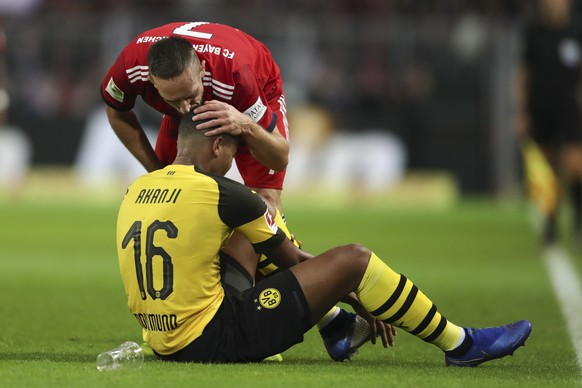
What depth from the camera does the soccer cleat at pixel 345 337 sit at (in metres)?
5.52

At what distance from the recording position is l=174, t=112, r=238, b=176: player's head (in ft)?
16.7

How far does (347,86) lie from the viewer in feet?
63.0

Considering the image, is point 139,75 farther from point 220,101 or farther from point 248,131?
point 248,131

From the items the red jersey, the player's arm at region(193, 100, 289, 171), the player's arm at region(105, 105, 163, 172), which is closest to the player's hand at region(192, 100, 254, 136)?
the player's arm at region(193, 100, 289, 171)

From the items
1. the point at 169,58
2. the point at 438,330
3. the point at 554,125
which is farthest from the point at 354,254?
the point at 554,125

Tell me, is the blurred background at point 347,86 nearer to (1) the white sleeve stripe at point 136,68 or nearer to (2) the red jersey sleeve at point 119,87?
(2) the red jersey sleeve at point 119,87

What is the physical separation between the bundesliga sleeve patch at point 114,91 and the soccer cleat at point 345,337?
158cm

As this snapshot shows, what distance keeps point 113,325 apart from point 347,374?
7.26 ft

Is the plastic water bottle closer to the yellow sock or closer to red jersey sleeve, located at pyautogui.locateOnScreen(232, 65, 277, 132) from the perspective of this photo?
the yellow sock

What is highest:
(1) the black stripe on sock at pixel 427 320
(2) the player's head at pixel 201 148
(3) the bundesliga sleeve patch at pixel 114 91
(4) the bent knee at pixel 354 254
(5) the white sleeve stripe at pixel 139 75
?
(5) the white sleeve stripe at pixel 139 75

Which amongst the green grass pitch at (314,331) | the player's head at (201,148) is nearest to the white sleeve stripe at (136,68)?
the player's head at (201,148)

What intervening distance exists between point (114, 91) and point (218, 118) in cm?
119

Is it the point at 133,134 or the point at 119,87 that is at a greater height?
the point at 119,87

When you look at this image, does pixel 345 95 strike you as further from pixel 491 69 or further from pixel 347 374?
pixel 347 374
